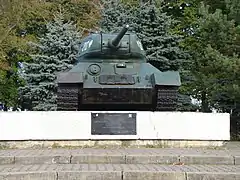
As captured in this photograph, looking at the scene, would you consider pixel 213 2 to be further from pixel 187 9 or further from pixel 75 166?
pixel 75 166

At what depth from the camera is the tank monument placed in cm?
832

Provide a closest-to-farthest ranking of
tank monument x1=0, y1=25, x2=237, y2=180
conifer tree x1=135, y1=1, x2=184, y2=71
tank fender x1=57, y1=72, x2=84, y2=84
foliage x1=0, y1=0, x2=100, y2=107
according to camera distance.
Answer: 1. tank monument x1=0, y1=25, x2=237, y2=180
2. tank fender x1=57, y1=72, x2=84, y2=84
3. conifer tree x1=135, y1=1, x2=184, y2=71
4. foliage x1=0, y1=0, x2=100, y2=107

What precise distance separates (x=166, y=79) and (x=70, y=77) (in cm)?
244

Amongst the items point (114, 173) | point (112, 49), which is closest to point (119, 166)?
point (114, 173)

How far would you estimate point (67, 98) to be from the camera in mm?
13156

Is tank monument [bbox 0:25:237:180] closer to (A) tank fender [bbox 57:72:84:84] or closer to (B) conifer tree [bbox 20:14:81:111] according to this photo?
(A) tank fender [bbox 57:72:84:84]

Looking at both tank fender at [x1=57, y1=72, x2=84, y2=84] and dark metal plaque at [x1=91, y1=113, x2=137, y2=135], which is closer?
dark metal plaque at [x1=91, y1=113, x2=137, y2=135]

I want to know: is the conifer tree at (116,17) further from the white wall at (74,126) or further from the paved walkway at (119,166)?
the paved walkway at (119,166)

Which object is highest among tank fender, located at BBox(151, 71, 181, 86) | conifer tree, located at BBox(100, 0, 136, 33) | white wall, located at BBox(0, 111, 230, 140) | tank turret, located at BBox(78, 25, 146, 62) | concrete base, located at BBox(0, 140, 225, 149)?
conifer tree, located at BBox(100, 0, 136, 33)

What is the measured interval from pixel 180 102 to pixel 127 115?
41.1ft

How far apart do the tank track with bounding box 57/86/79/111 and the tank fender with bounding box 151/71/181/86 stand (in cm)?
201

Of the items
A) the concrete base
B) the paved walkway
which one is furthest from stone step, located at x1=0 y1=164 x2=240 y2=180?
the concrete base

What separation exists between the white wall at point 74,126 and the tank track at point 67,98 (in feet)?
5.31

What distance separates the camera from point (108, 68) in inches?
548
